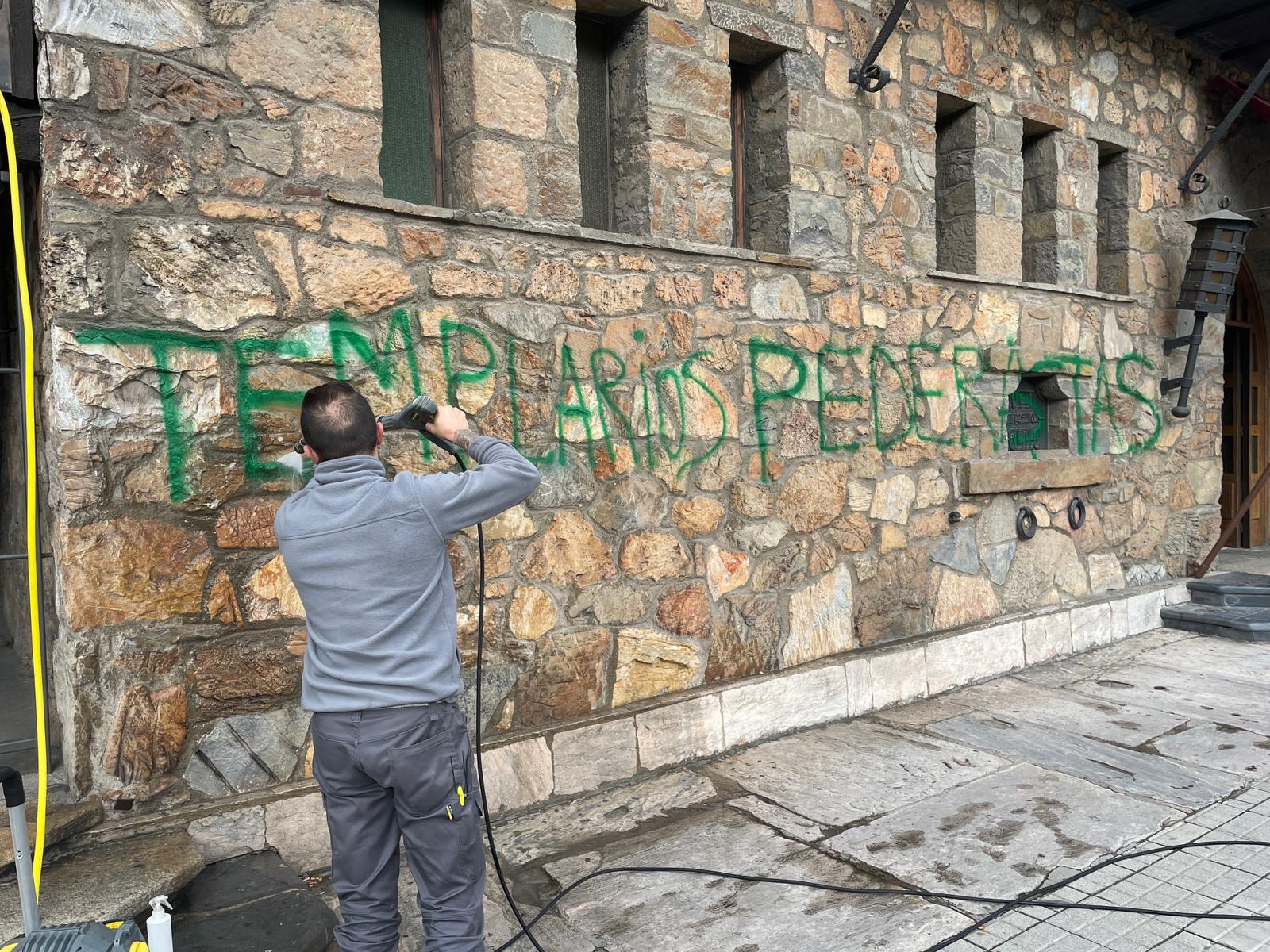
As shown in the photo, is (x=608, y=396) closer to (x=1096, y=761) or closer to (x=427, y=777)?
(x=427, y=777)

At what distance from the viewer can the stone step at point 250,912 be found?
86.7 inches

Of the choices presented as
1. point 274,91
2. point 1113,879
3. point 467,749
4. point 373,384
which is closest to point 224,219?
point 274,91

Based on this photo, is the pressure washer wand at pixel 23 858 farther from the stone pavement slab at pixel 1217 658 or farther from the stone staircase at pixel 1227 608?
the stone staircase at pixel 1227 608

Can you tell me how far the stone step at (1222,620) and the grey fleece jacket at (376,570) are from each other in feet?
18.1

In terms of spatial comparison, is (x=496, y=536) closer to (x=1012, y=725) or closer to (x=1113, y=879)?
(x=1113, y=879)

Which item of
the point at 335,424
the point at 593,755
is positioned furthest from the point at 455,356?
the point at 593,755

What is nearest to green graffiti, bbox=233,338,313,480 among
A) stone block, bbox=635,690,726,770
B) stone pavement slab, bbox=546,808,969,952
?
stone pavement slab, bbox=546,808,969,952

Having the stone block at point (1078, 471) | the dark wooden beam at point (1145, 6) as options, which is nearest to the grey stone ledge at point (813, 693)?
the stone block at point (1078, 471)

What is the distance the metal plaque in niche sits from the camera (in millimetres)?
5352

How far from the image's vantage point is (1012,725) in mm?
4129

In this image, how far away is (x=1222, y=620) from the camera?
5758mm

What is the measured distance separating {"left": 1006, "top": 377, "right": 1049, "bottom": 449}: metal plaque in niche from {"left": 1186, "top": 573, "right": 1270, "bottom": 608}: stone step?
176 centimetres

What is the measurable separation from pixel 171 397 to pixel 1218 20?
672 centimetres

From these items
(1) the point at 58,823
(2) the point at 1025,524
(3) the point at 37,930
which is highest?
(2) the point at 1025,524
